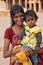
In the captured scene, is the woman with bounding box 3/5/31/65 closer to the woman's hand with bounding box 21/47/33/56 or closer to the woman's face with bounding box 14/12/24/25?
the woman's face with bounding box 14/12/24/25

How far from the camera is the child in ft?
8.32

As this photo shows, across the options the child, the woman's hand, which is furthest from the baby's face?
the woman's hand

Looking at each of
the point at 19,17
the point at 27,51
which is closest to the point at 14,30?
the point at 19,17

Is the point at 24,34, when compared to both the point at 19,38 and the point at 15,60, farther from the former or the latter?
the point at 15,60

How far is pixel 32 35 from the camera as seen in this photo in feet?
8.46

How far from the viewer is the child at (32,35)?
2.54 m

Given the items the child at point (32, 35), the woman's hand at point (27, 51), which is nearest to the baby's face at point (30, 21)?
the child at point (32, 35)

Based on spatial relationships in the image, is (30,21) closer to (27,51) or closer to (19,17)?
(19,17)

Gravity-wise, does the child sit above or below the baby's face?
below

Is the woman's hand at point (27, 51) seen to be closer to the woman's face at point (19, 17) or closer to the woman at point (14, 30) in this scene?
the woman at point (14, 30)

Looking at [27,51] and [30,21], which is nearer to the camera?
[27,51]

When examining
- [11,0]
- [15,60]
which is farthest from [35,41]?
[11,0]

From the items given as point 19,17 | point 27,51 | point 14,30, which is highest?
point 19,17

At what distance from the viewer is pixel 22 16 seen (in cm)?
262
